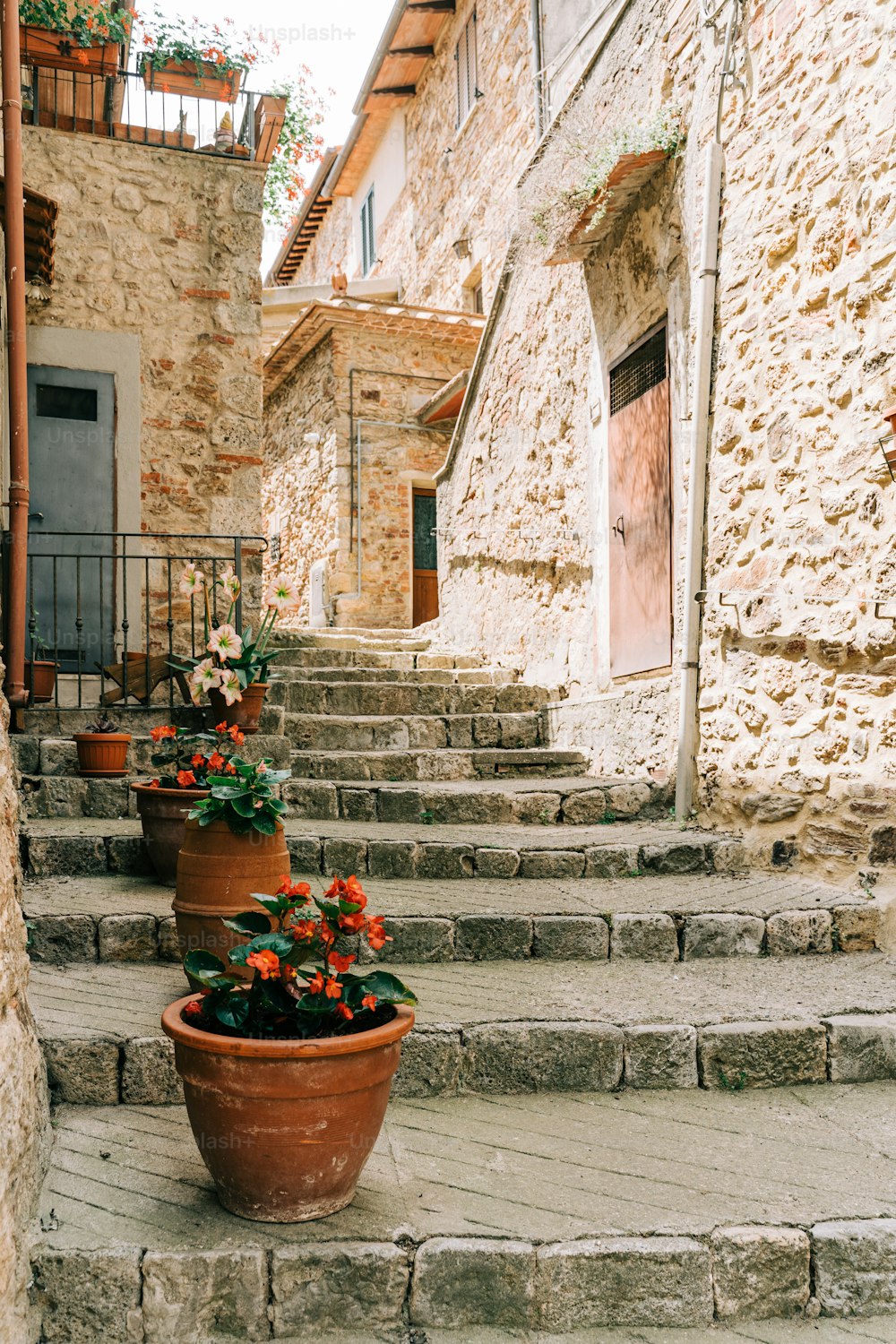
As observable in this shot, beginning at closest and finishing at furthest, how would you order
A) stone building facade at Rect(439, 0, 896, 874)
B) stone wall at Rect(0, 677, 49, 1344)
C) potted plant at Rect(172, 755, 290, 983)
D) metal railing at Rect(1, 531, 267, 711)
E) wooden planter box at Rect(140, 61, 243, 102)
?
stone wall at Rect(0, 677, 49, 1344), potted plant at Rect(172, 755, 290, 983), stone building facade at Rect(439, 0, 896, 874), metal railing at Rect(1, 531, 267, 711), wooden planter box at Rect(140, 61, 243, 102)

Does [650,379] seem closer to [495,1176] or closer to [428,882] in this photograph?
[428,882]

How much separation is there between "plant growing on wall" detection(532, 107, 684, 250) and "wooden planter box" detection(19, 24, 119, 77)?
11.1ft

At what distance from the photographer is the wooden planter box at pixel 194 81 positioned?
7539 millimetres

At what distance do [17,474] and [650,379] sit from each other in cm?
341

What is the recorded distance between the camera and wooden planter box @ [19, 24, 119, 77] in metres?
7.04

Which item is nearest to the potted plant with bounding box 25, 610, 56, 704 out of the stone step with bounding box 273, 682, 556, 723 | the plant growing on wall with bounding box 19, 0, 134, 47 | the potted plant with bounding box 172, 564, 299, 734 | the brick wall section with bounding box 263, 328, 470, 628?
the potted plant with bounding box 172, 564, 299, 734

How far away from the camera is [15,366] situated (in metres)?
5.67

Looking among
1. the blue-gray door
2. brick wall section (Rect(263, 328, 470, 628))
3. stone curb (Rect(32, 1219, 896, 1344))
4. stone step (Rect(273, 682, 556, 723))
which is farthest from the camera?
brick wall section (Rect(263, 328, 470, 628))

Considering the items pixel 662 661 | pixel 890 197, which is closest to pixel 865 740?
pixel 662 661

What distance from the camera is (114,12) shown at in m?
7.14

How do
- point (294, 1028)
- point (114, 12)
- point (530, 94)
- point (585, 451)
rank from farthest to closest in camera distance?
point (530, 94) < point (114, 12) < point (585, 451) < point (294, 1028)

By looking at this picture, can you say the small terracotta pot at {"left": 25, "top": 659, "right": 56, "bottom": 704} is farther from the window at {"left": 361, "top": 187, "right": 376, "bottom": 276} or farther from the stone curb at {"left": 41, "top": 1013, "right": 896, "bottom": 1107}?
the window at {"left": 361, "top": 187, "right": 376, "bottom": 276}

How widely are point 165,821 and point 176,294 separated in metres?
4.80

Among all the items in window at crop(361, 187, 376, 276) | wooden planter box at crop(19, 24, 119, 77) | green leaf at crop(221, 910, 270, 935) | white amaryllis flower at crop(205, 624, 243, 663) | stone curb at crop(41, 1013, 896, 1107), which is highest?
window at crop(361, 187, 376, 276)
